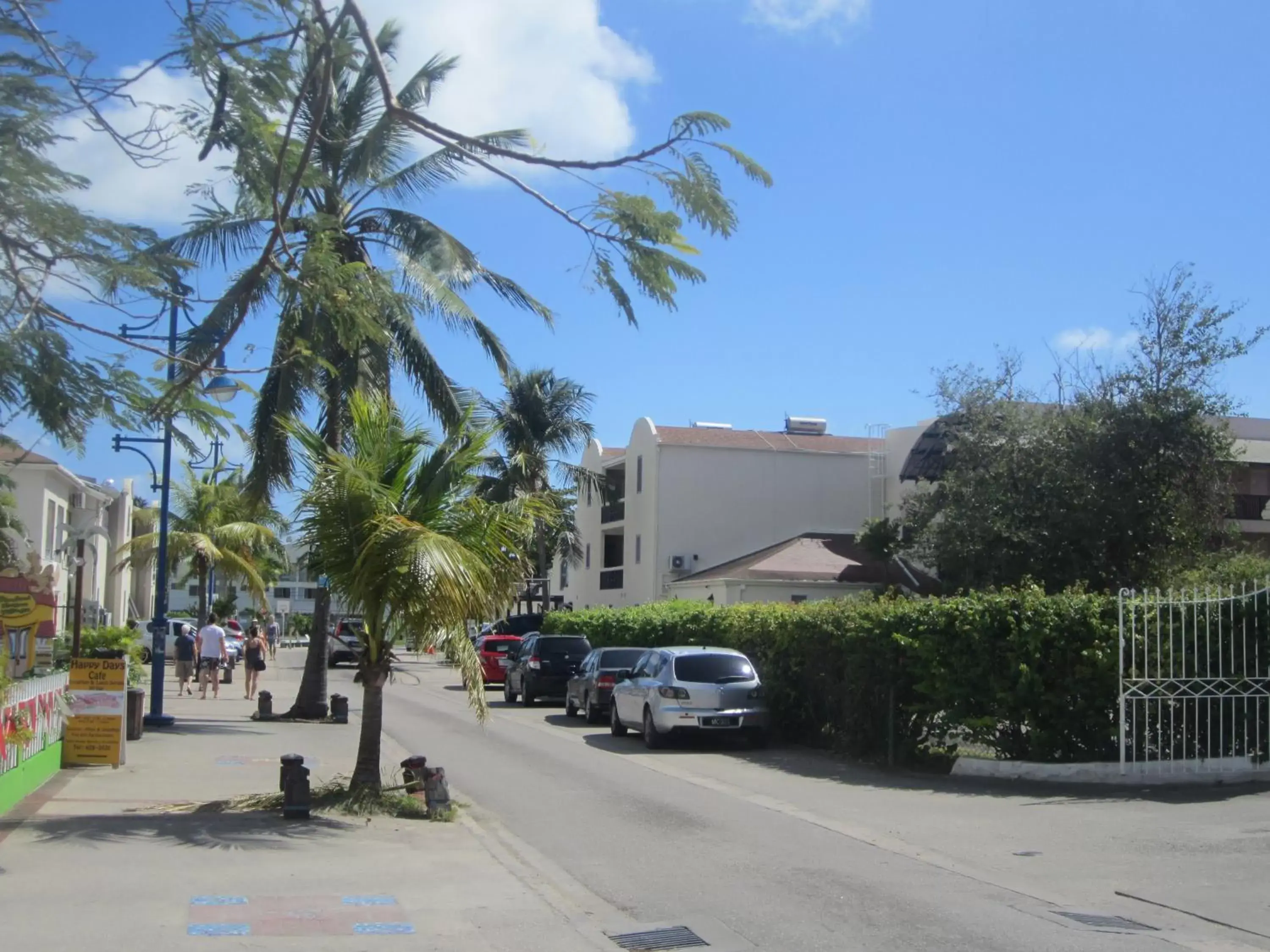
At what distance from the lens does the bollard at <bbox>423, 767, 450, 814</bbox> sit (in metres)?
11.6

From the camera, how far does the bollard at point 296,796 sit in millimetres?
11062

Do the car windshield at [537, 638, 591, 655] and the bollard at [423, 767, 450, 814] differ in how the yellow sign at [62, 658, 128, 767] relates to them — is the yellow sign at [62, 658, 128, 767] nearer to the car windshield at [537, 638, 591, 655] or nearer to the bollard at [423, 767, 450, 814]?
the bollard at [423, 767, 450, 814]

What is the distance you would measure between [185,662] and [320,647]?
10.5 meters

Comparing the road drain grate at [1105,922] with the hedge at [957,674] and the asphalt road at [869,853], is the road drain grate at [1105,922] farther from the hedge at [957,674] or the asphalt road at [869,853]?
the hedge at [957,674]

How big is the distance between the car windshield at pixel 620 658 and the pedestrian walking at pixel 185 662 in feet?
39.9

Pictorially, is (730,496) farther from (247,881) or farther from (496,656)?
(247,881)

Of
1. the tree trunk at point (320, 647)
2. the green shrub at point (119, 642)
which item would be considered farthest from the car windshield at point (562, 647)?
the green shrub at point (119, 642)

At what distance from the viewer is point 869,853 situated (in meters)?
10.6

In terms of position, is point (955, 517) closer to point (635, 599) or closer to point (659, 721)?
point (659, 721)

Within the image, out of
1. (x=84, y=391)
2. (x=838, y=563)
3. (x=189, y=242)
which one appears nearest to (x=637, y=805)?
(x=84, y=391)

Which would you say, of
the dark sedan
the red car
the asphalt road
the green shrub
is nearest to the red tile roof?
the red car

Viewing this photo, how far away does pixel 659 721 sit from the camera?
18.8 metres

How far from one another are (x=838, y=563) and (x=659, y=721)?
20.2m

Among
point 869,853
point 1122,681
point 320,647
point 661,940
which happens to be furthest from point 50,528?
point 661,940
